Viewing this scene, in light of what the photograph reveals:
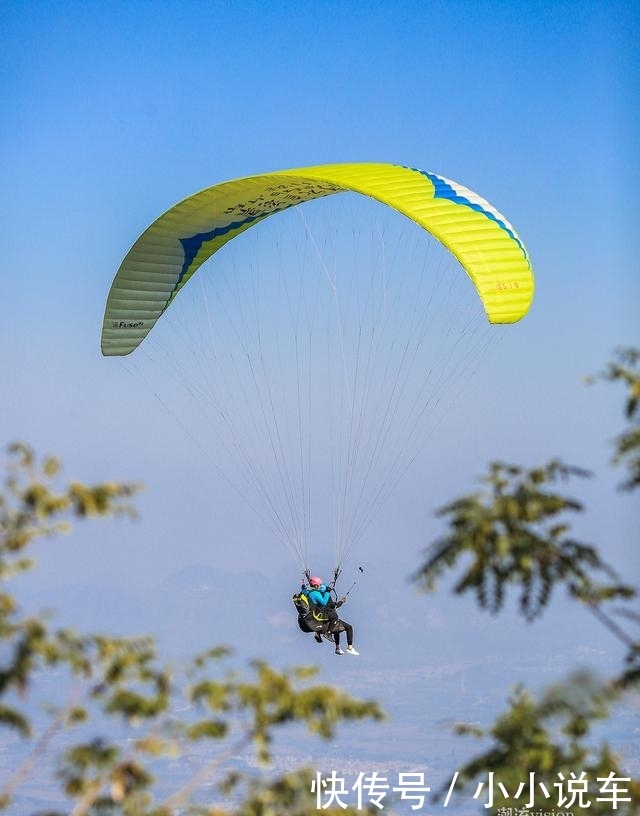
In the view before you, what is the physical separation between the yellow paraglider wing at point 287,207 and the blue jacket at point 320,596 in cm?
487

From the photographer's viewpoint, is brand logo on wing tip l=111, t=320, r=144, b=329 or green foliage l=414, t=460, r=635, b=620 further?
brand logo on wing tip l=111, t=320, r=144, b=329

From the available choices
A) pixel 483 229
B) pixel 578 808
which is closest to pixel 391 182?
pixel 483 229

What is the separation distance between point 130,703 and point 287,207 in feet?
64.0

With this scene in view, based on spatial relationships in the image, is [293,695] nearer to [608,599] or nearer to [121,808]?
[121,808]

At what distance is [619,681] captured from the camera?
12359 mm

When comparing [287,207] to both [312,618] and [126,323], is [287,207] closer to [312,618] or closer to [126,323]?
[126,323]

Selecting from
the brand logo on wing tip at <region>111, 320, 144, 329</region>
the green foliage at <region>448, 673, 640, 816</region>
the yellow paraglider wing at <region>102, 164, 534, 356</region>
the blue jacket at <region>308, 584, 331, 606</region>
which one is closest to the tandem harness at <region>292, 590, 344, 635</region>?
the blue jacket at <region>308, 584, 331, 606</region>

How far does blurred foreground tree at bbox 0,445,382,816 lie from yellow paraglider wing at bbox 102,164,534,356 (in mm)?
14457

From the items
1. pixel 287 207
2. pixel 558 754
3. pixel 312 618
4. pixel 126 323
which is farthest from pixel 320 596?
pixel 558 754

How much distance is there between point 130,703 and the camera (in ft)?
39.1

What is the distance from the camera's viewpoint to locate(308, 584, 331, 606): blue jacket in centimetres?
2641

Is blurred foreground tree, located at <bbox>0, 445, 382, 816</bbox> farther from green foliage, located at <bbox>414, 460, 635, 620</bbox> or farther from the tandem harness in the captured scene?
the tandem harness

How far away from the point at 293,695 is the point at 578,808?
290cm

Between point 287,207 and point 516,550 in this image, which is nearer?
point 516,550
